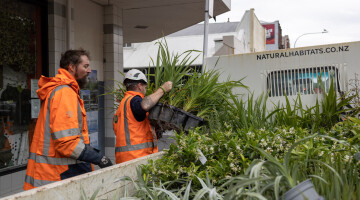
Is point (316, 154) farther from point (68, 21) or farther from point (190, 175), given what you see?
point (68, 21)

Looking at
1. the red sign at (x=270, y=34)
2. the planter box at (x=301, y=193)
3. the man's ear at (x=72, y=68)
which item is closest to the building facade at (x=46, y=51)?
the man's ear at (x=72, y=68)

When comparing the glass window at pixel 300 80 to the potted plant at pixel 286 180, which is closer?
the potted plant at pixel 286 180

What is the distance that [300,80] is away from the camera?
4.42 metres

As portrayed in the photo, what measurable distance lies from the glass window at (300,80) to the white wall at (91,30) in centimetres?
419

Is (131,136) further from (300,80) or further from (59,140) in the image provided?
(300,80)

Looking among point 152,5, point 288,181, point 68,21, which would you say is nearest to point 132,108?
point 288,181

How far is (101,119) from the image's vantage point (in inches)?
327

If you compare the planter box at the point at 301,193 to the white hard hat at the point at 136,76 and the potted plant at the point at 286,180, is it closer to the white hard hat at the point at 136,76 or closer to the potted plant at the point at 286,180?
the potted plant at the point at 286,180

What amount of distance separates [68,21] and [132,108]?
4038 mm

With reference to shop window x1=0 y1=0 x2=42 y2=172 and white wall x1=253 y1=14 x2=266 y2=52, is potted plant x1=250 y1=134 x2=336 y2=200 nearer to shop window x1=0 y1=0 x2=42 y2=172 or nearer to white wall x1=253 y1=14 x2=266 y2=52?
shop window x1=0 y1=0 x2=42 y2=172

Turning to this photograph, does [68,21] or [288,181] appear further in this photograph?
[68,21]

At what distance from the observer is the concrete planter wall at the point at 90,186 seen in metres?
1.75

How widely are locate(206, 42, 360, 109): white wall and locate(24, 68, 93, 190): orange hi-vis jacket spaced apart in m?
2.27

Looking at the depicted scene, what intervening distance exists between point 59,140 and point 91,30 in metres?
5.59
